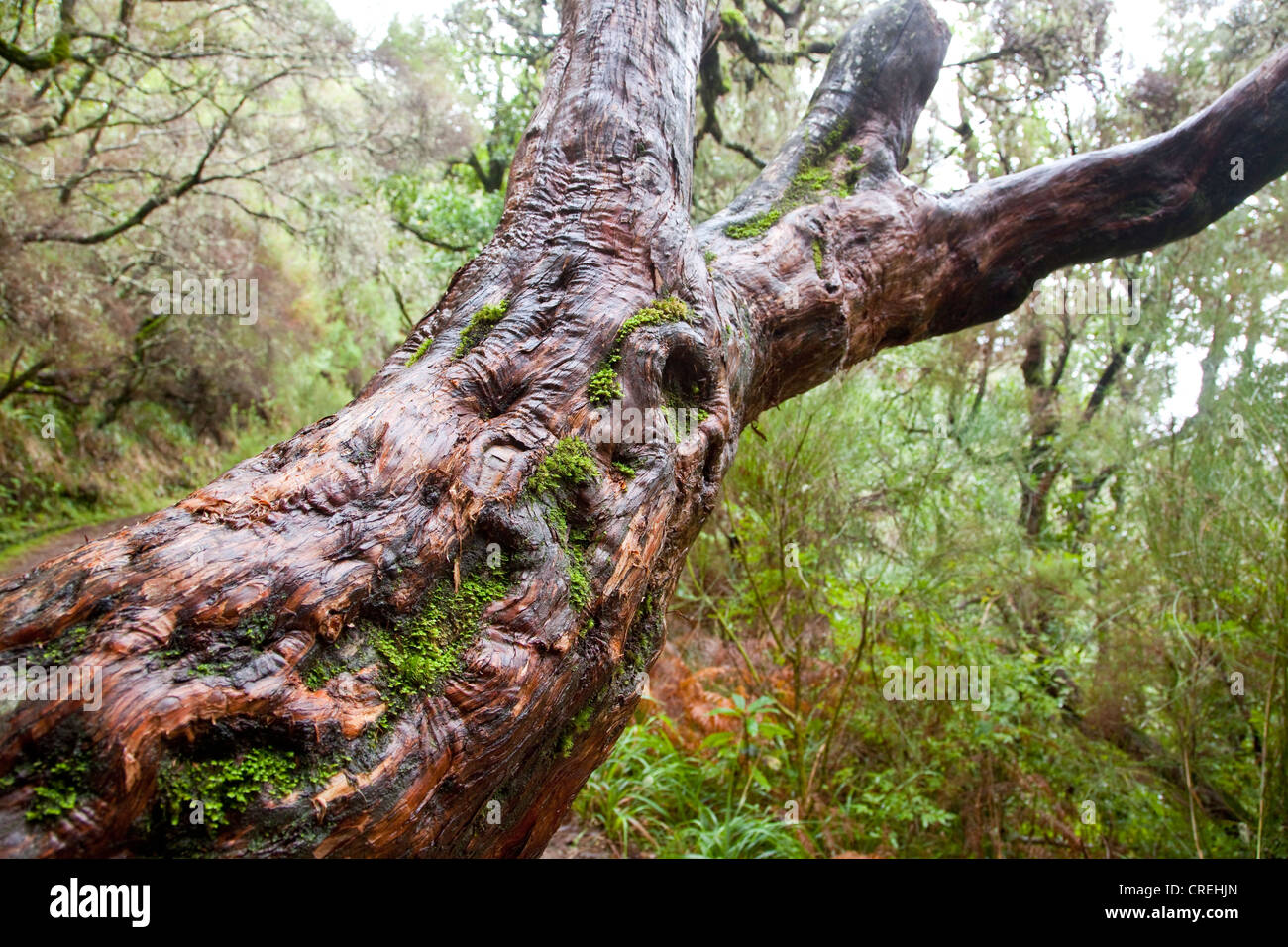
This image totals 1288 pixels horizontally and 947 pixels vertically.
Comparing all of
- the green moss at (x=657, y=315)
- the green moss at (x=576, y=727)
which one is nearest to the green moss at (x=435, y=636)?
the green moss at (x=576, y=727)

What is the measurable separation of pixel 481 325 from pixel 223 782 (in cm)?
138

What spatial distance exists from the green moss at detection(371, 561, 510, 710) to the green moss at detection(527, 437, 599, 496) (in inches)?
10.8

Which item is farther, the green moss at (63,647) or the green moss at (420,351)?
the green moss at (420,351)

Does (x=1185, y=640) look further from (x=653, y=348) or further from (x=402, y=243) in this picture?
(x=402, y=243)

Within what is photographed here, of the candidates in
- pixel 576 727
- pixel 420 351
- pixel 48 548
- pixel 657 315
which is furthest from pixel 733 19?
pixel 48 548

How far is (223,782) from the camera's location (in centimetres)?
132

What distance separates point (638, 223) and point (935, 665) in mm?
4032

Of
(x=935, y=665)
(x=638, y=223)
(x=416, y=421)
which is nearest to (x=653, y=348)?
(x=638, y=223)

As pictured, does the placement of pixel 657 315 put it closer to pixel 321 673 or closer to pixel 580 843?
pixel 321 673

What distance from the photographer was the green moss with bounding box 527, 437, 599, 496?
6.35ft

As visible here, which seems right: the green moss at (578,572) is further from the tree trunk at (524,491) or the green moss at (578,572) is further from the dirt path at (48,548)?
the dirt path at (48,548)

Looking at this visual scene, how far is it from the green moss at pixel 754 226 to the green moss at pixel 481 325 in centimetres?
116

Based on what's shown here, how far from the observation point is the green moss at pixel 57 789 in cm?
117
